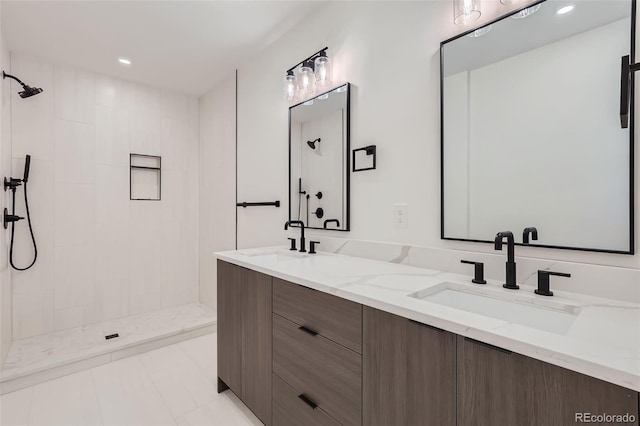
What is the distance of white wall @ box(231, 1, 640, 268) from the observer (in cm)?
145

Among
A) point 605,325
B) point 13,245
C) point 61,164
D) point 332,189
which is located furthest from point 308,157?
point 13,245

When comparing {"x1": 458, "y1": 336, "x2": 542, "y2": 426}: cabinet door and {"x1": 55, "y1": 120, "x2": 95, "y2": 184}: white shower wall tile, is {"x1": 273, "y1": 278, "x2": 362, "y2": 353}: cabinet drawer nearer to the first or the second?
{"x1": 458, "y1": 336, "x2": 542, "y2": 426}: cabinet door

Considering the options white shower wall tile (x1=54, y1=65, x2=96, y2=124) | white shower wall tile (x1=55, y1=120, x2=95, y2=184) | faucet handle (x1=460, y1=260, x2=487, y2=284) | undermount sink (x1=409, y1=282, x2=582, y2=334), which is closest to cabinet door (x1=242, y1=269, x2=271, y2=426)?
undermount sink (x1=409, y1=282, x2=582, y2=334)

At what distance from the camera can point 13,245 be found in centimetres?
254

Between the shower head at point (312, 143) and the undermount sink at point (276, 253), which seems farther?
the shower head at point (312, 143)

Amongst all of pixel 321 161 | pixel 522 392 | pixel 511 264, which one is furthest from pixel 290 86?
pixel 522 392

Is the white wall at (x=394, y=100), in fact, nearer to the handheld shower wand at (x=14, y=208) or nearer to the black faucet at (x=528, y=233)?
the black faucet at (x=528, y=233)

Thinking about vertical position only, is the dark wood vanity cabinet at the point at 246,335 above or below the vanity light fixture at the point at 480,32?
below

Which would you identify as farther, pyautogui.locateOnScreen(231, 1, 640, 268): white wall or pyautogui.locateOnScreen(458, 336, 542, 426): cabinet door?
pyautogui.locateOnScreen(231, 1, 640, 268): white wall

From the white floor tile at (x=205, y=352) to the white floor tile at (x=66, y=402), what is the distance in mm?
639

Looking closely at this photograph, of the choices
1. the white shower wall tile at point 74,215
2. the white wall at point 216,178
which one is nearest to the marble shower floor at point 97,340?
the white wall at point 216,178

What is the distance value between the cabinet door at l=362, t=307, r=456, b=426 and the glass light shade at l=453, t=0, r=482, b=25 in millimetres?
1258

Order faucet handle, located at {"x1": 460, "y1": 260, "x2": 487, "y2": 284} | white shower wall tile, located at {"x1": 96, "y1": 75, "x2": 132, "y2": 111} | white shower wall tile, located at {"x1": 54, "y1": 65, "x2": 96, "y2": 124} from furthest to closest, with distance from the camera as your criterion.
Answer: white shower wall tile, located at {"x1": 96, "y1": 75, "x2": 132, "y2": 111} → white shower wall tile, located at {"x1": 54, "y1": 65, "x2": 96, "y2": 124} → faucet handle, located at {"x1": 460, "y1": 260, "x2": 487, "y2": 284}

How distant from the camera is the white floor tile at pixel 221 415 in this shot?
66.3 inches
